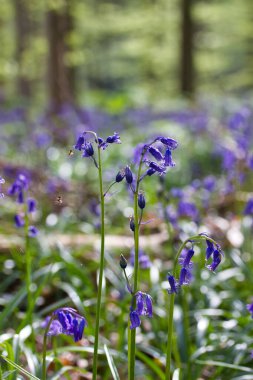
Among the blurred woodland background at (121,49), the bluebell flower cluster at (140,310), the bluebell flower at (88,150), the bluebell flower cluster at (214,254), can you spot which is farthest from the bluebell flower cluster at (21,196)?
the blurred woodland background at (121,49)

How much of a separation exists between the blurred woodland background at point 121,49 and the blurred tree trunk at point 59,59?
0.06ft

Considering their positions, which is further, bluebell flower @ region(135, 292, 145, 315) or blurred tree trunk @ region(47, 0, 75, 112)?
blurred tree trunk @ region(47, 0, 75, 112)

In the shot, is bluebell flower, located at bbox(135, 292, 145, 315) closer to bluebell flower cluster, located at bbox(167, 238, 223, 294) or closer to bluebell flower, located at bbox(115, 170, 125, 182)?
bluebell flower cluster, located at bbox(167, 238, 223, 294)

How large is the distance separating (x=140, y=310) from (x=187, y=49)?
1777cm

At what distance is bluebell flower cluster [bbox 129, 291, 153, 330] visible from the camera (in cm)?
176

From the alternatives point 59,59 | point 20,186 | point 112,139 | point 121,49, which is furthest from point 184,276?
point 121,49

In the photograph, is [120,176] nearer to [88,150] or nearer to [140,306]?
[88,150]

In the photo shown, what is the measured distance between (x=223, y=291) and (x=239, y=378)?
4.53 ft

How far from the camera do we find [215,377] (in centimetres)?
286

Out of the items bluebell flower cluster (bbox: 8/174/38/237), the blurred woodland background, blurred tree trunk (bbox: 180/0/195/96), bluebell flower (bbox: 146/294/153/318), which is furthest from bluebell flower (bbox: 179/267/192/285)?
blurred tree trunk (bbox: 180/0/195/96)

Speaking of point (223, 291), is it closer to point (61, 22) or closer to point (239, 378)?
point (239, 378)

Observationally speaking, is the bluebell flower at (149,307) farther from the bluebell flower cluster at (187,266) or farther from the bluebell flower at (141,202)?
the bluebell flower at (141,202)

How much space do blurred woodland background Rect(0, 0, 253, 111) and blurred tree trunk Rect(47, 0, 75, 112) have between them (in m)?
0.02

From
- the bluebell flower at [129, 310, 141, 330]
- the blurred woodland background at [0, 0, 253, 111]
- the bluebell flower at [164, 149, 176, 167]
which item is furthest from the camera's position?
the blurred woodland background at [0, 0, 253, 111]
